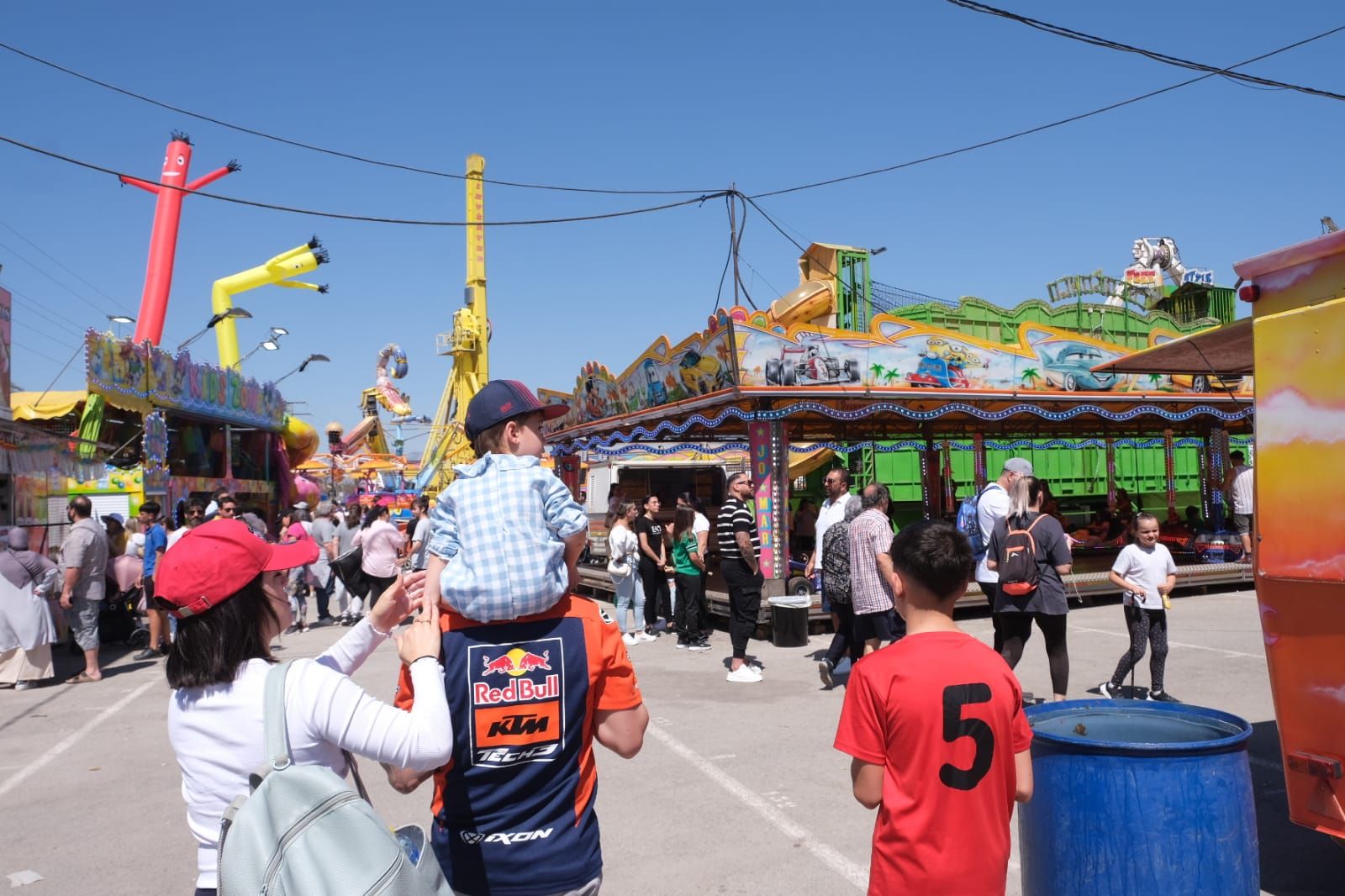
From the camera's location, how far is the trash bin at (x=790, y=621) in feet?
34.3

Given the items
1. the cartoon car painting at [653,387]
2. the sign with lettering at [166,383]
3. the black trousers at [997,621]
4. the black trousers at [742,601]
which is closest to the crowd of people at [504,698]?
the black trousers at [997,621]

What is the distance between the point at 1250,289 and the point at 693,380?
8696mm

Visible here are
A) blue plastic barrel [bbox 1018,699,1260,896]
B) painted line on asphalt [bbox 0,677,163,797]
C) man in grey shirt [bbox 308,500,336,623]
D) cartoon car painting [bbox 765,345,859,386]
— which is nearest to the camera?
blue plastic barrel [bbox 1018,699,1260,896]

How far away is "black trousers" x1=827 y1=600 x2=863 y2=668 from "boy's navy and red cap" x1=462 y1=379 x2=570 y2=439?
6241 millimetres

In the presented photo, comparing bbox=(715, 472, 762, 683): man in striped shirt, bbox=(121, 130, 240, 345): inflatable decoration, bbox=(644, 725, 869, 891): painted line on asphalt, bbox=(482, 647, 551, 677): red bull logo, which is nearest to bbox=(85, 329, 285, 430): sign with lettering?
bbox=(121, 130, 240, 345): inflatable decoration

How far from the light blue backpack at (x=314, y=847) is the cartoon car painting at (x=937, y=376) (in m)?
11.2

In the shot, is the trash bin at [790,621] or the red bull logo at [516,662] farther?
the trash bin at [790,621]

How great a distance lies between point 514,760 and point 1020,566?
5321 mm

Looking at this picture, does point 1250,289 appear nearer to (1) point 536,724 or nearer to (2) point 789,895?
(2) point 789,895

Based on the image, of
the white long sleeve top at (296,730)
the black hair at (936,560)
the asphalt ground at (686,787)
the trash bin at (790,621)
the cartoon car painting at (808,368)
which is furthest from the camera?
the cartoon car painting at (808,368)

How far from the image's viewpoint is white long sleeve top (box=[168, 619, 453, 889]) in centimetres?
194

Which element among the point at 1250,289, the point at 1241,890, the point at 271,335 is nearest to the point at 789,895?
the point at 1241,890

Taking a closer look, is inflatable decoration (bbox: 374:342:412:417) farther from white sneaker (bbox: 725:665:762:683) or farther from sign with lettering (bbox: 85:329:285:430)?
white sneaker (bbox: 725:665:762:683)

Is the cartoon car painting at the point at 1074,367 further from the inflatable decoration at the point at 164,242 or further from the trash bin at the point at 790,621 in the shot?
the inflatable decoration at the point at 164,242
